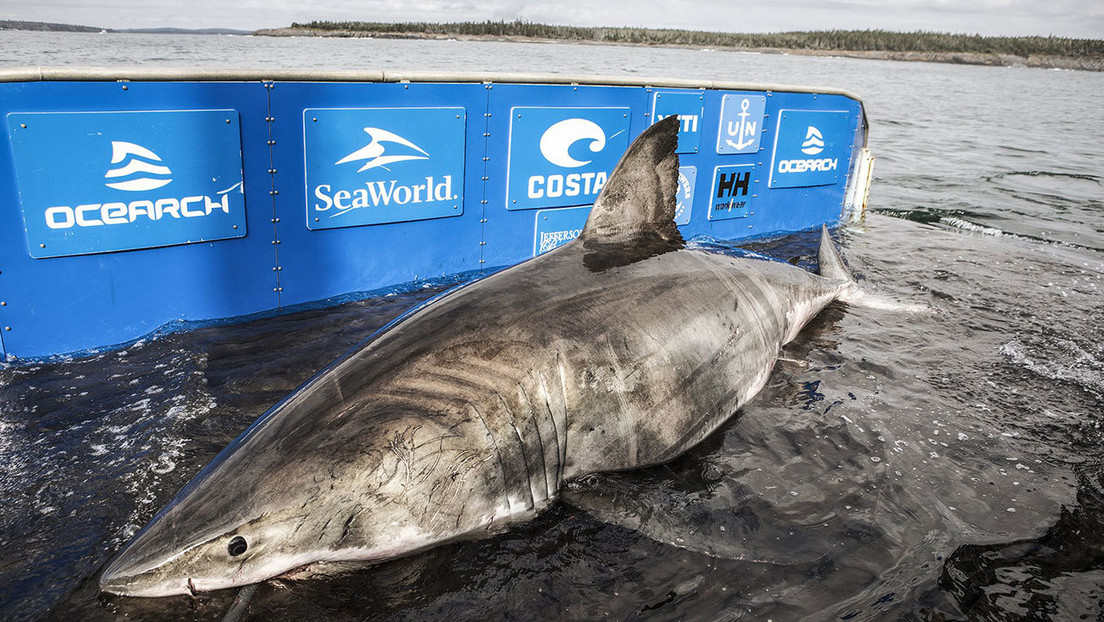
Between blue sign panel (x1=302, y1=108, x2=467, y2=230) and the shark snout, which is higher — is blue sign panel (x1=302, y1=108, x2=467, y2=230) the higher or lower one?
the higher one

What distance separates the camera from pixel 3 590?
8.48 ft

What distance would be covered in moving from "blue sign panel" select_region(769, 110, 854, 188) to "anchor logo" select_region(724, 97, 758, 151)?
1.50 feet

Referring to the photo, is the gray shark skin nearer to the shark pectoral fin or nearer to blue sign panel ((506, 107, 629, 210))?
the shark pectoral fin

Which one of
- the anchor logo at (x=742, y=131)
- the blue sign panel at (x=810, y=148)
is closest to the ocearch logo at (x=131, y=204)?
the anchor logo at (x=742, y=131)

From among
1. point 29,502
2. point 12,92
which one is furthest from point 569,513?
point 12,92

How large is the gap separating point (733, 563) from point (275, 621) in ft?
5.71

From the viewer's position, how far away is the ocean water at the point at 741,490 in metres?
2.67

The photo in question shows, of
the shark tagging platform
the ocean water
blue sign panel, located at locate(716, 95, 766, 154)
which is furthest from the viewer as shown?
blue sign panel, located at locate(716, 95, 766, 154)

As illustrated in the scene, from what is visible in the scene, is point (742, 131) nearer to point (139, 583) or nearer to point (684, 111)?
point (684, 111)

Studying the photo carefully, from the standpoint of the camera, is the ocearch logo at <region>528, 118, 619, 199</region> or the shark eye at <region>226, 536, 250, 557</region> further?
the ocearch logo at <region>528, 118, 619, 199</region>

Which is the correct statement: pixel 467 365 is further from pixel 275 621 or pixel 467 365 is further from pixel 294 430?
pixel 275 621

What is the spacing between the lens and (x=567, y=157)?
6.74m

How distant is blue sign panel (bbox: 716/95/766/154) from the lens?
771 cm

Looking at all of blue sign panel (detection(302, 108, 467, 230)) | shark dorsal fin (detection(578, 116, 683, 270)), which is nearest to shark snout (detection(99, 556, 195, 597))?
shark dorsal fin (detection(578, 116, 683, 270))
